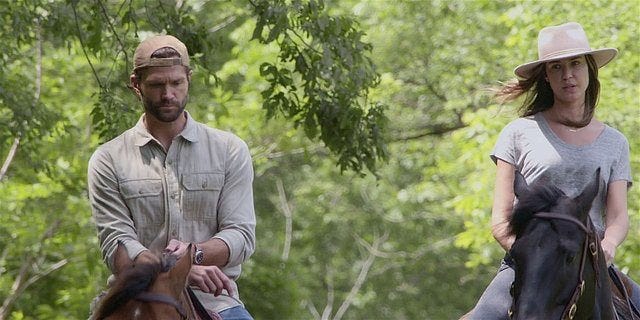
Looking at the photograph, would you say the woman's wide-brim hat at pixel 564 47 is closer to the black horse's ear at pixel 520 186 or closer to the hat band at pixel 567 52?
the hat band at pixel 567 52

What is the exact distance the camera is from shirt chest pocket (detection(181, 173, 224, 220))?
787 cm

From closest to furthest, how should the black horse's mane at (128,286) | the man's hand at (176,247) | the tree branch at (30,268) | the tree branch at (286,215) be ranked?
1. the black horse's mane at (128,286)
2. the man's hand at (176,247)
3. the tree branch at (30,268)
4. the tree branch at (286,215)

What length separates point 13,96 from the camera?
15227 millimetres

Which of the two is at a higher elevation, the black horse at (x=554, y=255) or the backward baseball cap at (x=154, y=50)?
the backward baseball cap at (x=154, y=50)

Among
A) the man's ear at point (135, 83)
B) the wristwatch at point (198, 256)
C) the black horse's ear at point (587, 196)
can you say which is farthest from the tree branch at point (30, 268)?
the black horse's ear at point (587, 196)

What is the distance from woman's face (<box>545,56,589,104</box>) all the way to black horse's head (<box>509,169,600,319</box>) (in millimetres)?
1094

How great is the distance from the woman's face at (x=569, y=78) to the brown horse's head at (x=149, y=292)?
2693 millimetres

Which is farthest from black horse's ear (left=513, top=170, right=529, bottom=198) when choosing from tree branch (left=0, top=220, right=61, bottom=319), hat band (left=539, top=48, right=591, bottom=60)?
tree branch (left=0, top=220, right=61, bottom=319)

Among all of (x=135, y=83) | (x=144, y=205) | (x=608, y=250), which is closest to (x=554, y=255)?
(x=608, y=250)

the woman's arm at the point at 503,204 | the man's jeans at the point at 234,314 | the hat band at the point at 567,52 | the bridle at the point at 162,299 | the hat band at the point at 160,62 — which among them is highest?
the hat band at the point at 160,62

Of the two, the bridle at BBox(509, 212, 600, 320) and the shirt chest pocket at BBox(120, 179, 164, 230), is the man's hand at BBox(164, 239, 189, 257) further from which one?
the bridle at BBox(509, 212, 600, 320)

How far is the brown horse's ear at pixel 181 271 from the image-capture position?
6613mm

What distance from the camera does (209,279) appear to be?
7.26 meters

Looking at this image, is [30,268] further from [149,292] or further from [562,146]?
[149,292]
